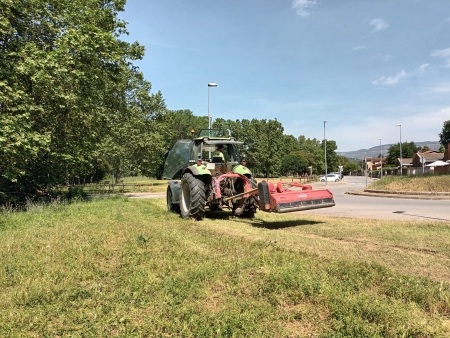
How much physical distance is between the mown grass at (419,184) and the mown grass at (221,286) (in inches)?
593

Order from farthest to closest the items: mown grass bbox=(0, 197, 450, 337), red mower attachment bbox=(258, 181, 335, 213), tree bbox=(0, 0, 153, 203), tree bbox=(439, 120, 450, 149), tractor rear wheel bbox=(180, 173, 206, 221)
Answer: tree bbox=(439, 120, 450, 149) < tree bbox=(0, 0, 153, 203) < tractor rear wheel bbox=(180, 173, 206, 221) < red mower attachment bbox=(258, 181, 335, 213) < mown grass bbox=(0, 197, 450, 337)

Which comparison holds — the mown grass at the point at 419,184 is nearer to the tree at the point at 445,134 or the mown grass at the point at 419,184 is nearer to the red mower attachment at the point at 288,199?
the red mower attachment at the point at 288,199

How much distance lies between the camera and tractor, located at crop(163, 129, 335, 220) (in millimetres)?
8195

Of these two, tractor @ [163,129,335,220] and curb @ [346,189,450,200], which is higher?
tractor @ [163,129,335,220]

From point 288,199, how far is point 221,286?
4383mm

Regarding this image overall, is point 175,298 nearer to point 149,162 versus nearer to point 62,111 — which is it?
point 62,111

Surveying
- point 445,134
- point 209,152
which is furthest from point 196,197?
point 445,134

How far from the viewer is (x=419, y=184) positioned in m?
20.8

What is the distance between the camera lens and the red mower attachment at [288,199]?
7979 mm

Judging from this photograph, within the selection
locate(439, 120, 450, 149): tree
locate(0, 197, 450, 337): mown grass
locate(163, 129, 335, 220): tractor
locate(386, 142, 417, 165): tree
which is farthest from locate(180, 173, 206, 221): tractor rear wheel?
locate(386, 142, 417, 165): tree

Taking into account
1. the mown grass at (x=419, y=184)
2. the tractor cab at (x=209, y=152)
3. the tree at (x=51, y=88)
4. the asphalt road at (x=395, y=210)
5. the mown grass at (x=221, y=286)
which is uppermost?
the tree at (x=51, y=88)

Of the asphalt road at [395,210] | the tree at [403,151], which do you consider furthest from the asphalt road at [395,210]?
the tree at [403,151]

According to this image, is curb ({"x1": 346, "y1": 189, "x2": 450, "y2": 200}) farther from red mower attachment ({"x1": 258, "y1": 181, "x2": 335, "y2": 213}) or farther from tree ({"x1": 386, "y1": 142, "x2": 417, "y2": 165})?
tree ({"x1": 386, "y1": 142, "x2": 417, "y2": 165})

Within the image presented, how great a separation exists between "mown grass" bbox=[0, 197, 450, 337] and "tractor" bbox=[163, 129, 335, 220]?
4.52 ft
